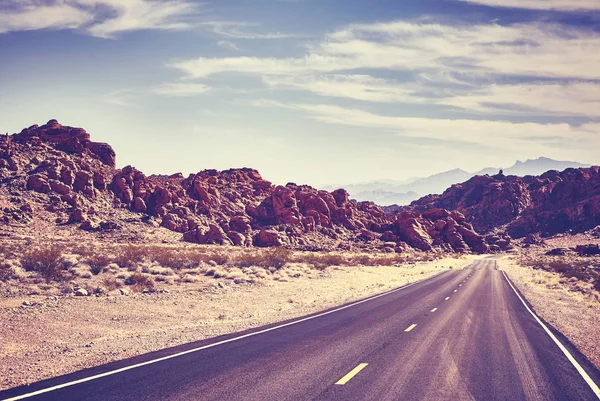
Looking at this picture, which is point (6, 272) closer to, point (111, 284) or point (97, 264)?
point (111, 284)

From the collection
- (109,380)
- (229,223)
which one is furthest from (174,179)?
(109,380)

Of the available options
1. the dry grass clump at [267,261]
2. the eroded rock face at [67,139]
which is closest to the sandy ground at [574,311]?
the dry grass clump at [267,261]

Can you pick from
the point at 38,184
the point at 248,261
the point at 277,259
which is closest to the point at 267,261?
the point at 277,259

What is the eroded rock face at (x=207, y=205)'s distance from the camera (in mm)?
75625

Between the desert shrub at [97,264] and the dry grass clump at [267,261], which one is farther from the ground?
the desert shrub at [97,264]

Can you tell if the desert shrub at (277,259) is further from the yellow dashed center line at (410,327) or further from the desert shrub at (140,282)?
the yellow dashed center line at (410,327)

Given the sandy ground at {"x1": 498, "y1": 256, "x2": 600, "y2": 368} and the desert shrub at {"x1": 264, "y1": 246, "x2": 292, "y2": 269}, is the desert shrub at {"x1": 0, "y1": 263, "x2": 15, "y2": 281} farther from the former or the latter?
the sandy ground at {"x1": 498, "y1": 256, "x2": 600, "y2": 368}

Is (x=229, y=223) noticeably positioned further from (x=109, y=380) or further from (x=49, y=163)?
(x=109, y=380)

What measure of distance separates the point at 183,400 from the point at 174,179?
115 m

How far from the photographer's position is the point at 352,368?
8.75 metres

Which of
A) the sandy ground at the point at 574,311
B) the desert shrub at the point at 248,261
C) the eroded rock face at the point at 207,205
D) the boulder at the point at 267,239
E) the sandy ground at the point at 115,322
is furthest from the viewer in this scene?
the boulder at the point at 267,239

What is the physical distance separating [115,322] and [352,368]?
9.67m

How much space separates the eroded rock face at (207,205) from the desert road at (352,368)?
63.0 meters

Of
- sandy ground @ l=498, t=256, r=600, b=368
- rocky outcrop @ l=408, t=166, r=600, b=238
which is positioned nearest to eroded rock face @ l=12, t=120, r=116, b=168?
rocky outcrop @ l=408, t=166, r=600, b=238
